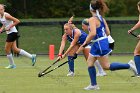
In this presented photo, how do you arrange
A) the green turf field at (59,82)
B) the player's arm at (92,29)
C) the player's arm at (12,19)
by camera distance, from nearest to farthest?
the player's arm at (92,29) < the green turf field at (59,82) < the player's arm at (12,19)

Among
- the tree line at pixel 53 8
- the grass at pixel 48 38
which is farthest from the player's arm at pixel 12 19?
the tree line at pixel 53 8

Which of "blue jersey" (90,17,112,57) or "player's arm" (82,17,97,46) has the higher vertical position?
"player's arm" (82,17,97,46)

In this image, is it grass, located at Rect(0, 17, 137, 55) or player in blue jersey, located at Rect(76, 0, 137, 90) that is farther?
grass, located at Rect(0, 17, 137, 55)

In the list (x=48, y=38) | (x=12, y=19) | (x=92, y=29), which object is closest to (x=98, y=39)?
(x=92, y=29)

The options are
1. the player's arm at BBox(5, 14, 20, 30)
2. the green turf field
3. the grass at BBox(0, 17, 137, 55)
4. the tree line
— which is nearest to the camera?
the green turf field

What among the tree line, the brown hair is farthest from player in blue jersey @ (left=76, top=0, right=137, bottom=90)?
the tree line

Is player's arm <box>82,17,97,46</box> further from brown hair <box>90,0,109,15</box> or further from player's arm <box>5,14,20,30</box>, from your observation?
player's arm <box>5,14,20,30</box>

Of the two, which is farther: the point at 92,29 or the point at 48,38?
the point at 48,38

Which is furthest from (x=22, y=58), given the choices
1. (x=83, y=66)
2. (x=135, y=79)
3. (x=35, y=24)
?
(x=135, y=79)

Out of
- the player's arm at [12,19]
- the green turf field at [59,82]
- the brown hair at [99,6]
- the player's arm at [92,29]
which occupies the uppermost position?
the brown hair at [99,6]

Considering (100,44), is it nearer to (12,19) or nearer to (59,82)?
(59,82)

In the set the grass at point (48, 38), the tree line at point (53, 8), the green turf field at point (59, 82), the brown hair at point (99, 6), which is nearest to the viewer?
the brown hair at point (99, 6)

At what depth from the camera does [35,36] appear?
31.7 metres

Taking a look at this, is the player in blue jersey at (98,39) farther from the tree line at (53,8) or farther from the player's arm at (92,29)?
the tree line at (53,8)
